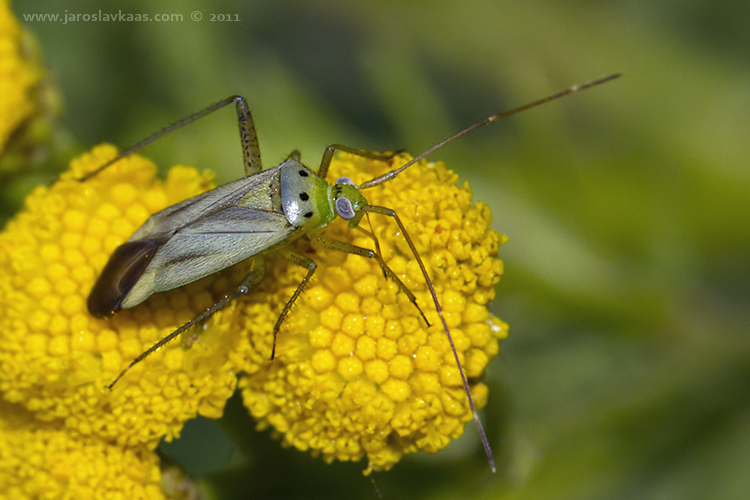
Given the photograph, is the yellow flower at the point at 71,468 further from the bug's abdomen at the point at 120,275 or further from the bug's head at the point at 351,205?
the bug's head at the point at 351,205

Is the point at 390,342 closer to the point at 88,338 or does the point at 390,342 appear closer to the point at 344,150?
the point at 344,150

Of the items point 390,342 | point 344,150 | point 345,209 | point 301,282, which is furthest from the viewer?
point 344,150

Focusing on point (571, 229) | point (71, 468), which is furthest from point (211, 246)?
point (571, 229)

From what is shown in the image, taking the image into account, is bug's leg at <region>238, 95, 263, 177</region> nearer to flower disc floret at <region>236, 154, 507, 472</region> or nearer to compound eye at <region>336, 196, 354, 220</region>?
compound eye at <region>336, 196, 354, 220</region>

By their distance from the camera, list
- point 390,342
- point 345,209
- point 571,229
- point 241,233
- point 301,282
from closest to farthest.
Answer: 1. point 390,342
2. point 301,282
3. point 345,209
4. point 241,233
5. point 571,229

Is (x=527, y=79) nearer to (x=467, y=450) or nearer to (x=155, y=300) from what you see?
(x=467, y=450)
